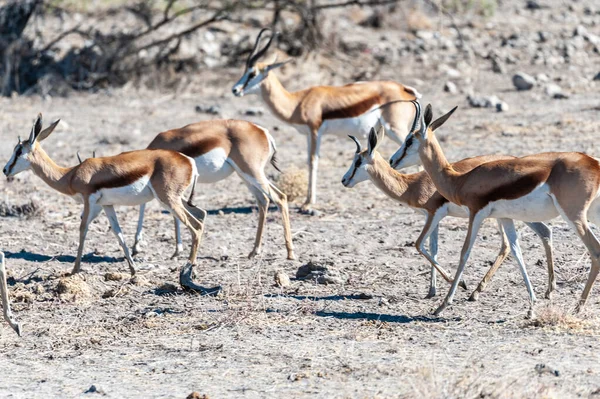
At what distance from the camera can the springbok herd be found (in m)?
7.28

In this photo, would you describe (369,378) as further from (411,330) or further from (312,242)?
(312,242)

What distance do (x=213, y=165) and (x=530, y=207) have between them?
11.6 ft

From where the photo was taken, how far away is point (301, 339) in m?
7.18

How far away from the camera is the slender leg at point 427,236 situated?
26.5 feet

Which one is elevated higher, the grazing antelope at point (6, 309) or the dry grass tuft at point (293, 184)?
the grazing antelope at point (6, 309)

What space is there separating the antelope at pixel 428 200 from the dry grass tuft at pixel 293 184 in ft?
10.3

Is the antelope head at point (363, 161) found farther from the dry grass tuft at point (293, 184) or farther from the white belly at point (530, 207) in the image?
the dry grass tuft at point (293, 184)

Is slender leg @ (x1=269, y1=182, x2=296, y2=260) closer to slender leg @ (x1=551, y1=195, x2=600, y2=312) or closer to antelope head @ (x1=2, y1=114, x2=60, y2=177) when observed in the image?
antelope head @ (x1=2, y1=114, x2=60, y2=177)

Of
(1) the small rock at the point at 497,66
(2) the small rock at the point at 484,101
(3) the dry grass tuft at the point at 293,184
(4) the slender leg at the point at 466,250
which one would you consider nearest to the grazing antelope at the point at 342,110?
(3) the dry grass tuft at the point at 293,184

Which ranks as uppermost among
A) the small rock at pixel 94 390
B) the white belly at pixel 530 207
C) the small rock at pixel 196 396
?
the white belly at pixel 530 207

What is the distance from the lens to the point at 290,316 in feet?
25.2

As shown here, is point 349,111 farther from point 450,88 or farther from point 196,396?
point 450,88

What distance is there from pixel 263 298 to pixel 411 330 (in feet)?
4.39

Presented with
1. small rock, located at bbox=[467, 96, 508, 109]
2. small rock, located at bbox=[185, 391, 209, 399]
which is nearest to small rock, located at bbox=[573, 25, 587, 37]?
small rock, located at bbox=[467, 96, 508, 109]
